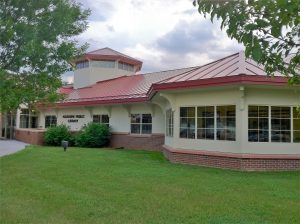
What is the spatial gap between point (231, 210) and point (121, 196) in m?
2.46

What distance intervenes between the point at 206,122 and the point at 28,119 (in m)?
21.9

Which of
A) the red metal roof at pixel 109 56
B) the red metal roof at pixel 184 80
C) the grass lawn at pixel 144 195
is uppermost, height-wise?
the red metal roof at pixel 109 56

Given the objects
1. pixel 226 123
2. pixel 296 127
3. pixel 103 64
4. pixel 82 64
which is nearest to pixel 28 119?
pixel 82 64

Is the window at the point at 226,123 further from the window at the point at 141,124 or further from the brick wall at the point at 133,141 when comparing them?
the window at the point at 141,124

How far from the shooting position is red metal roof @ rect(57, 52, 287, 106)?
12562 mm

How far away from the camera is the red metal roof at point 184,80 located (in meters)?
12.6

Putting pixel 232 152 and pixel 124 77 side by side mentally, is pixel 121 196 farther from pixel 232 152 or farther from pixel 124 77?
pixel 124 77

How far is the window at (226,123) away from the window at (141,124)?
26.4 feet

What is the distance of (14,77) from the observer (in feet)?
28.6

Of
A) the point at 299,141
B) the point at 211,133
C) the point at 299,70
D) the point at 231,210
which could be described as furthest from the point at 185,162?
the point at 299,70

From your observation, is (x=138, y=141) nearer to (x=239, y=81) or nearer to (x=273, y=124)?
(x=273, y=124)

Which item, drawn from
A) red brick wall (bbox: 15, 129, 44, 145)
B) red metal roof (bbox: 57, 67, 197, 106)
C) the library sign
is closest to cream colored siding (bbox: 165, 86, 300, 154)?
red metal roof (bbox: 57, 67, 197, 106)

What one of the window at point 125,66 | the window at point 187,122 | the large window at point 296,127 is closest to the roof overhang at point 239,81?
the window at point 187,122

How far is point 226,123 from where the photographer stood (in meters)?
13.7
